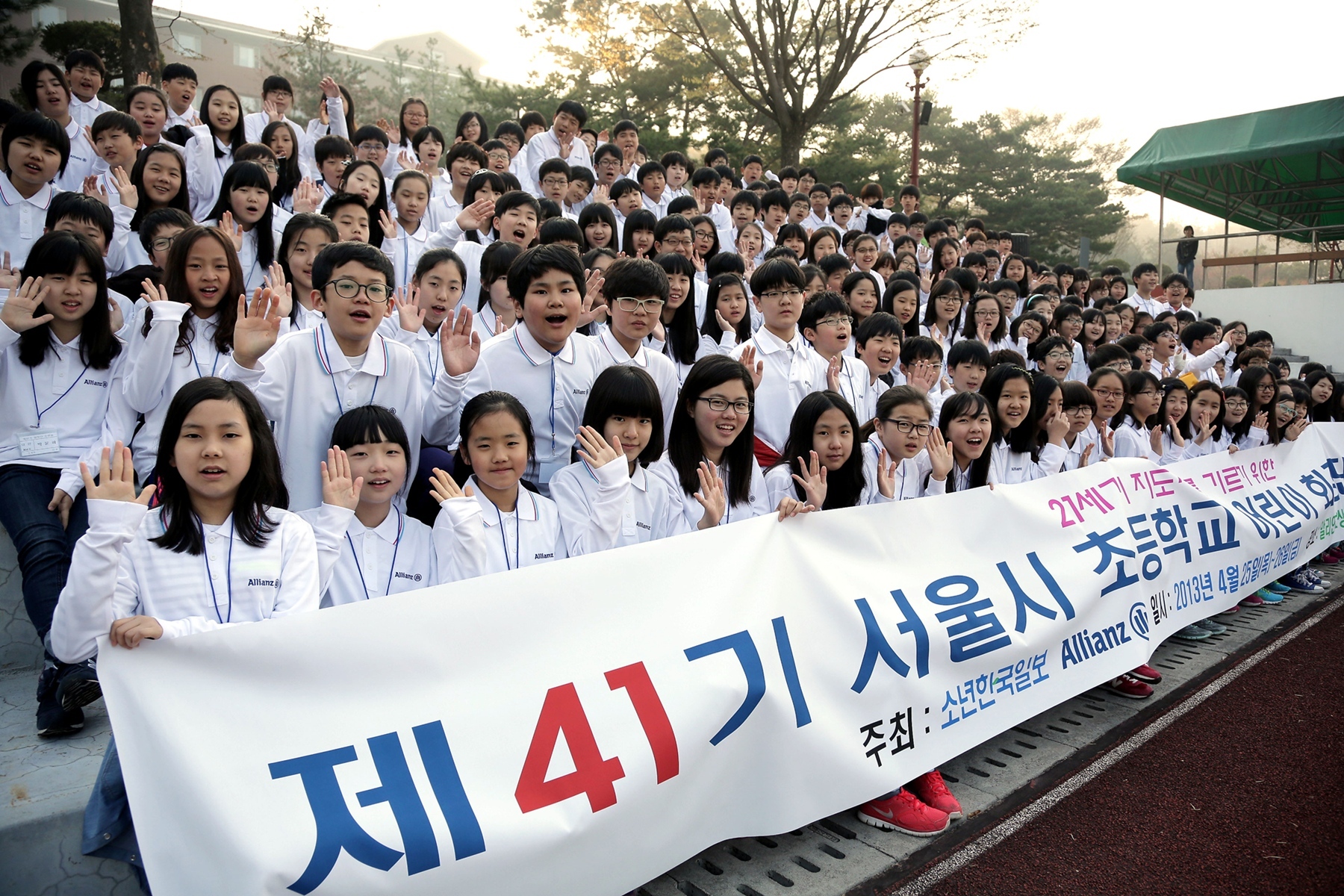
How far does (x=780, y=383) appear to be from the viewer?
4.53 m

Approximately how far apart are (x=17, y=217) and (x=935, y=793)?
5.59m

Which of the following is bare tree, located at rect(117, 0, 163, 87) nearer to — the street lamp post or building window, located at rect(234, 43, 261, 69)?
the street lamp post

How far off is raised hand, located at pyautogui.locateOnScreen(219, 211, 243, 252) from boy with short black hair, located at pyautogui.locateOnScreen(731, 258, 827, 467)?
273 cm

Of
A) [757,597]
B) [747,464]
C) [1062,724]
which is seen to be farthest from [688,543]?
[1062,724]

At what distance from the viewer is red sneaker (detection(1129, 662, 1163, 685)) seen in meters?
4.04

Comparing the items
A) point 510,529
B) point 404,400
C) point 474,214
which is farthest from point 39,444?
point 474,214

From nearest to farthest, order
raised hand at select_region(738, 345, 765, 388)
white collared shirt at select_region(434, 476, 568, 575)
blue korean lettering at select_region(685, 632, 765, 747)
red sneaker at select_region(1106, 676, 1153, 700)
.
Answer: blue korean lettering at select_region(685, 632, 765, 747) → white collared shirt at select_region(434, 476, 568, 575) → red sneaker at select_region(1106, 676, 1153, 700) → raised hand at select_region(738, 345, 765, 388)

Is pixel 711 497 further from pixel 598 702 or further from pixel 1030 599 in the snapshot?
pixel 1030 599

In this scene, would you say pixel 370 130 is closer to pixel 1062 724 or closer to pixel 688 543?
pixel 688 543

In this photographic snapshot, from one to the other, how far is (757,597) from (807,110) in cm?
1674

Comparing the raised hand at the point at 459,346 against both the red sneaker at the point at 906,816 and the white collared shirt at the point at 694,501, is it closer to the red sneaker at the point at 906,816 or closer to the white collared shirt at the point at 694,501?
the white collared shirt at the point at 694,501

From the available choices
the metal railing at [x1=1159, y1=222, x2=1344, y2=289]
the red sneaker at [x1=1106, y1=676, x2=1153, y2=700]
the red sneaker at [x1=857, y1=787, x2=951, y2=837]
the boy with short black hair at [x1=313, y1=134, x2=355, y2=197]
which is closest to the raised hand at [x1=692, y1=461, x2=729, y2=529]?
the red sneaker at [x1=857, y1=787, x2=951, y2=837]

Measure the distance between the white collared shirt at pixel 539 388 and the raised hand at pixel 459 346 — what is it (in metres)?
0.08

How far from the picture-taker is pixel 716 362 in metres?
3.45
